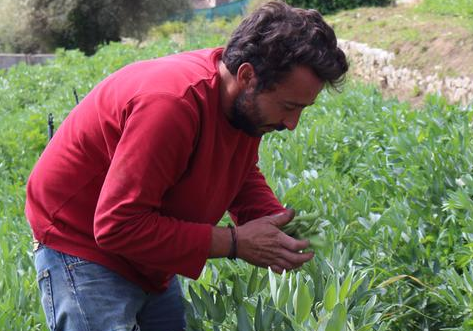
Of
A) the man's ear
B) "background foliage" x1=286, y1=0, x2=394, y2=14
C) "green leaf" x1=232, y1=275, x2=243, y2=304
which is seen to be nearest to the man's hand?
"green leaf" x1=232, y1=275, x2=243, y2=304

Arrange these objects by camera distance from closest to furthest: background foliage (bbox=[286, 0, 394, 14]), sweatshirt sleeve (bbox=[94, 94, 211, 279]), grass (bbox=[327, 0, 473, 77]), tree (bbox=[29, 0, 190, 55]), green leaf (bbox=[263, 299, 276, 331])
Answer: sweatshirt sleeve (bbox=[94, 94, 211, 279]) < green leaf (bbox=[263, 299, 276, 331]) < grass (bbox=[327, 0, 473, 77]) < background foliage (bbox=[286, 0, 394, 14]) < tree (bbox=[29, 0, 190, 55])

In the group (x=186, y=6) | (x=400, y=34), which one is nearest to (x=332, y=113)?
(x=400, y=34)

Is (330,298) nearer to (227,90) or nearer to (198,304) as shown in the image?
(198,304)

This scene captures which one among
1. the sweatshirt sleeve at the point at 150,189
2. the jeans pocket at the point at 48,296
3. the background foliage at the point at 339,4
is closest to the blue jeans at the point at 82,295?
the jeans pocket at the point at 48,296

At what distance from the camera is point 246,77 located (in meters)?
2.44

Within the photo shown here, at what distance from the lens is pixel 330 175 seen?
465cm

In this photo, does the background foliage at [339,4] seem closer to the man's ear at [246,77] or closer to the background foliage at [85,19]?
the man's ear at [246,77]

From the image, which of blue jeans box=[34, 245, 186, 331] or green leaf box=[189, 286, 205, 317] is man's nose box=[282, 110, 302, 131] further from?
blue jeans box=[34, 245, 186, 331]

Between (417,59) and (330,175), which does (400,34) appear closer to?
(417,59)

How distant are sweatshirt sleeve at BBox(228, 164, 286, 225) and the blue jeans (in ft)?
1.72

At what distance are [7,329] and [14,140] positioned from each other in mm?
6061

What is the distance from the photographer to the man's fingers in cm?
261

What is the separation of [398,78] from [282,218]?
9.02 meters

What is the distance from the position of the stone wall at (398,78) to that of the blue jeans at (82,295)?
601cm
